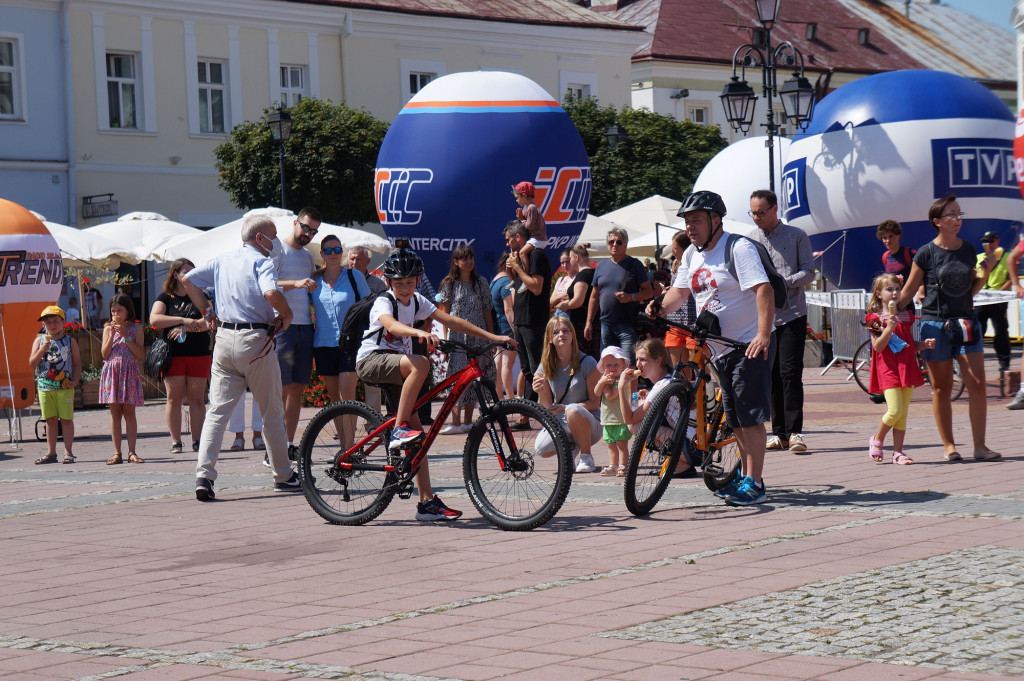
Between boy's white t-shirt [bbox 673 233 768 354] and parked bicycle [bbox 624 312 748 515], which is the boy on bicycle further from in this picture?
boy's white t-shirt [bbox 673 233 768 354]

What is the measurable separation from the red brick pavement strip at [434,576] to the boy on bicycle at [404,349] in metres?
0.35

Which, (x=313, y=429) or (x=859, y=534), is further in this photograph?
(x=313, y=429)

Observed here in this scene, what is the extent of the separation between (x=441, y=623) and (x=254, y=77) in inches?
1311

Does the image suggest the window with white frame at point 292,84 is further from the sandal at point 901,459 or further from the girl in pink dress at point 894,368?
the sandal at point 901,459

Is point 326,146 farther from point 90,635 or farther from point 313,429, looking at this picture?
point 90,635

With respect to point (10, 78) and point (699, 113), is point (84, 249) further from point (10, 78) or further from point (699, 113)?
point (699, 113)

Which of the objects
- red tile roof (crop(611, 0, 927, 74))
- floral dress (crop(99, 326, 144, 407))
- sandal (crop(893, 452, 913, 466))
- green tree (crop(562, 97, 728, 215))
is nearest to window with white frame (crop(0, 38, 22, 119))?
green tree (crop(562, 97, 728, 215))

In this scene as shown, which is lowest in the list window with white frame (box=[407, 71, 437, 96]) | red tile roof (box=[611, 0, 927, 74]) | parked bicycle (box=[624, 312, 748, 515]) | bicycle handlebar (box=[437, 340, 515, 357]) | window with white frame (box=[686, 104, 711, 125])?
parked bicycle (box=[624, 312, 748, 515])

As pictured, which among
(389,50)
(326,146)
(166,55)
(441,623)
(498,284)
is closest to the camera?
(441,623)

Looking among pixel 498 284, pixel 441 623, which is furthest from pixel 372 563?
pixel 498 284

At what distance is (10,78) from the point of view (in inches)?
1316

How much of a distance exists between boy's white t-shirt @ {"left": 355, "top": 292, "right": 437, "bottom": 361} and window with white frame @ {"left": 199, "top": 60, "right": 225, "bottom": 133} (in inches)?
1168

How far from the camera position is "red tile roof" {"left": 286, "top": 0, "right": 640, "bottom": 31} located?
3925 centimetres

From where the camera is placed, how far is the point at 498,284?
570 inches
